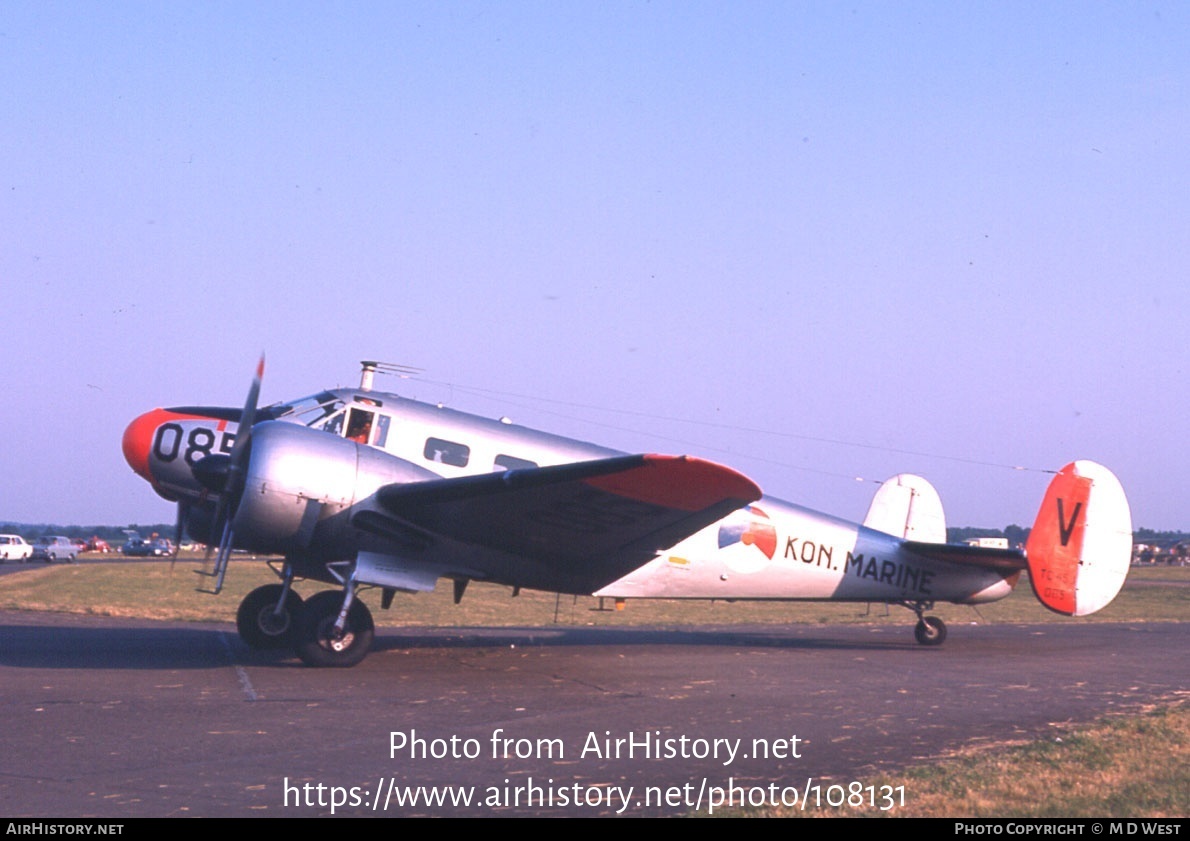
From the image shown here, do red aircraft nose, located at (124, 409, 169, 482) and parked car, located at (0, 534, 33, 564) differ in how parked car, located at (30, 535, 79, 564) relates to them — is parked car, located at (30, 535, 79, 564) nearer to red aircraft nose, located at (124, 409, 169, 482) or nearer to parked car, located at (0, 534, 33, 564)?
parked car, located at (0, 534, 33, 564)

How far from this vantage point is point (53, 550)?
65.1 m

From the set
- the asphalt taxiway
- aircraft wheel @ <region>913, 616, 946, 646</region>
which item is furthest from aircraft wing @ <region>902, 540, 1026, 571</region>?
the asphalt taxiway

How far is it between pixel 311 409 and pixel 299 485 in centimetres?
182

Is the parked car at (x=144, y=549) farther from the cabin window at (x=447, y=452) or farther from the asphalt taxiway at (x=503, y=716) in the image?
the cabin window at (x=447, y=452)

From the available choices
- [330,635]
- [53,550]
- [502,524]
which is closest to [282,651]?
[330,635]

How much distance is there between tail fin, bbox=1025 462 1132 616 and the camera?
15703 millimetres

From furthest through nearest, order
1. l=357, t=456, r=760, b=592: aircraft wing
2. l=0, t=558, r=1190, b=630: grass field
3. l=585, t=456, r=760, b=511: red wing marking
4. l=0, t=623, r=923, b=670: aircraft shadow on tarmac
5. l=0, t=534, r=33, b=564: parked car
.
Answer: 1. l=0, t=534, r=33, b=564: parked car
2. l=0, t=558, r=1190, b=630: grass field
3. l=0, t=623, r=923, b=670: aircraft shadow on tarmac
4. l=357, t=456, r=760, b=592: aircraft wing
5. l=585, t=456, r=760, b=511: red wing marking

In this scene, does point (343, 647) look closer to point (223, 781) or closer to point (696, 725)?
point (696, 725)

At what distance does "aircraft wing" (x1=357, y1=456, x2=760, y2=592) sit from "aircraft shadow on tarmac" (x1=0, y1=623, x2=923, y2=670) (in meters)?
2.20

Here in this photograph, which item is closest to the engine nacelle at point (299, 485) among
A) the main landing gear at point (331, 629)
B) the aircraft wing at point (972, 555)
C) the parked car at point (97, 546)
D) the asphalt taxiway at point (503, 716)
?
the main landing gear at point (331, 629)
